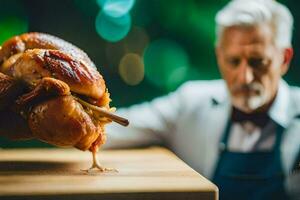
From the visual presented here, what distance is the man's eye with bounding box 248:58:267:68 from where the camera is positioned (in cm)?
192

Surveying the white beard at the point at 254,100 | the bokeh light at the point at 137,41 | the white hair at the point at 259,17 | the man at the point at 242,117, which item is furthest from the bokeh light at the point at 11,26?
the white beard at the point at 254,100

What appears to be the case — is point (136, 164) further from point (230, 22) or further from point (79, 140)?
point (230, 22)

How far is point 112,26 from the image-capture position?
2.00m

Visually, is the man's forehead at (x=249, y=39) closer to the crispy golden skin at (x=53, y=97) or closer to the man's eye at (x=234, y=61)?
the man's eye at (x=234, y=61)

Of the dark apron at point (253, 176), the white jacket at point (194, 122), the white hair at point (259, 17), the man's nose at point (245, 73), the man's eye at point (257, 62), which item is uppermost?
the white hair at point (259, 17)

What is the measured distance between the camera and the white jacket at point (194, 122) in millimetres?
1960

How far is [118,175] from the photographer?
1.19 metres

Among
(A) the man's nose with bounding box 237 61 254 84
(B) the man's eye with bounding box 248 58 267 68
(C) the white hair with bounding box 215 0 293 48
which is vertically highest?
(C) the white hair with bounding box 215 0 293 48

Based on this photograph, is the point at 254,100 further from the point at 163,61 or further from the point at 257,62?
the point at 163,61

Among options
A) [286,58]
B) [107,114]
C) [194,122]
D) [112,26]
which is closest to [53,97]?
[107,114]

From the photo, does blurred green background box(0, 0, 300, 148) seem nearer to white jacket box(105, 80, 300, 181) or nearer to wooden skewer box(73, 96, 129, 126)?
white jacket box(105, 80, 300, 181)

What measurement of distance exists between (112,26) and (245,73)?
54cm

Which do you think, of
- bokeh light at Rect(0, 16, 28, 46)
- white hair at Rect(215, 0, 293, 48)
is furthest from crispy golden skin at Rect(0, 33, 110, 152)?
white hair at Rect(215, 0, 293, 48)

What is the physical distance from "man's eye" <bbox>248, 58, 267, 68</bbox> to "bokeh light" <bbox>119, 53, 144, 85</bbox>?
0.42m
